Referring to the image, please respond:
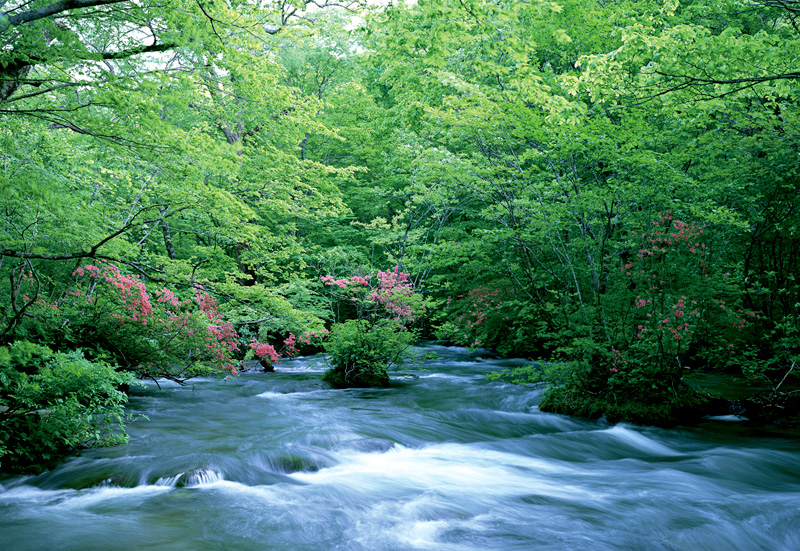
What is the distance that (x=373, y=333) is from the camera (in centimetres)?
1158

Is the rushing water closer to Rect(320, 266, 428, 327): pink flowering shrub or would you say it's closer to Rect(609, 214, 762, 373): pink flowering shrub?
Rect(609, 214, 762, 373): pink flowering shrub

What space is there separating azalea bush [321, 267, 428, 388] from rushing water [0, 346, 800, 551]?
2.70 metres

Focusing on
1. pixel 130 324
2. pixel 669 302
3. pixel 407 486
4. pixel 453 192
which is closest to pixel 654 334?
pixel 669 302

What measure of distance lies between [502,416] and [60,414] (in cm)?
682

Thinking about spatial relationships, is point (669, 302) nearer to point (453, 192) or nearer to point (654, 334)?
point (654, 334)

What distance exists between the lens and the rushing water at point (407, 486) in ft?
14.1

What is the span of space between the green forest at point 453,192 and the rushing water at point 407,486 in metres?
0.77

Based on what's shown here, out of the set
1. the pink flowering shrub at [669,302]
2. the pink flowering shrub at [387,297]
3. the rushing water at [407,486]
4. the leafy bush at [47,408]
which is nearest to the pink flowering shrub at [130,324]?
the rushing water at [407,486]

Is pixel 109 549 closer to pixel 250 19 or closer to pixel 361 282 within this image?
pixel 250 19

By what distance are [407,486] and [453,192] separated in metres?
7.13

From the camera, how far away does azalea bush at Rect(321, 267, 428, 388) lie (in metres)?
11.6

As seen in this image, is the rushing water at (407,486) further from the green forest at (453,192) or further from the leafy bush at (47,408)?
the green forest at (453,192)

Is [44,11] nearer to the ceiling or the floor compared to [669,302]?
nearer to the ceiling

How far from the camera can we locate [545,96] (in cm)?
730
